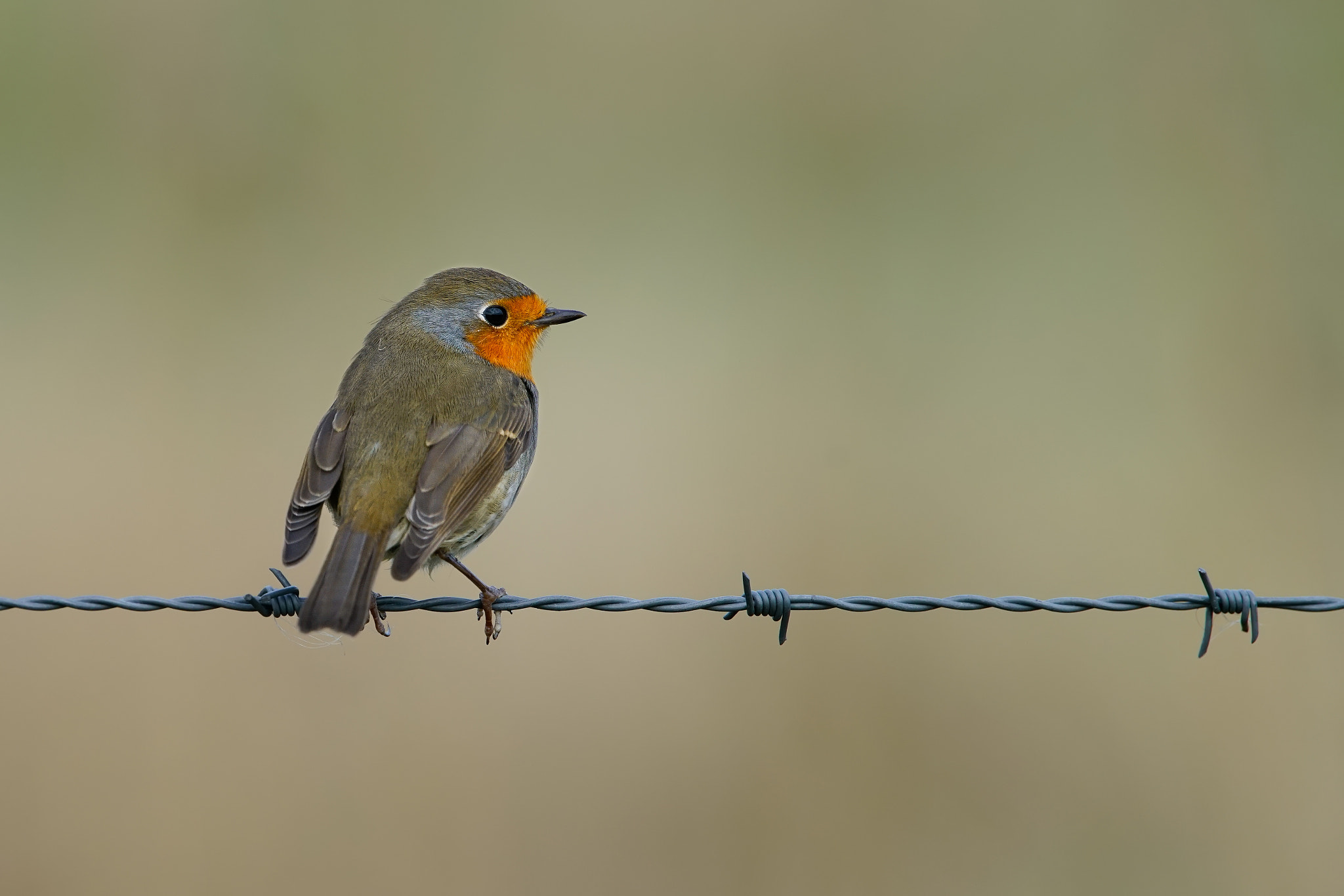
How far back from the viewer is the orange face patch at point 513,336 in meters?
5.24

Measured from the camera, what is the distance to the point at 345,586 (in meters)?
3.86

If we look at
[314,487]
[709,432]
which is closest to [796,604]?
[314,487]

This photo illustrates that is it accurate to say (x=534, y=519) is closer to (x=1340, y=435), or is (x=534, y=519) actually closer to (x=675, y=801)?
(x=675, y=801)

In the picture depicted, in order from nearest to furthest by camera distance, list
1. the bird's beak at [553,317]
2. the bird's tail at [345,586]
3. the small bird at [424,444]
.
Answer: the bird's tail at [345,586], the small bird at [424,444], the bird's beak at [553,317]

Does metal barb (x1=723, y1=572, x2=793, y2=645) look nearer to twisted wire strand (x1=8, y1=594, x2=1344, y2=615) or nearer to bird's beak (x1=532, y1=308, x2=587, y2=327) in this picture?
twisted wire strand (x1=8, y1=594, x2=1344, y2=615)

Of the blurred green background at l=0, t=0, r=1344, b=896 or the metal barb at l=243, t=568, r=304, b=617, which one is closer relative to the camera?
the metal barb at l=243, t=568, r=304, b=617

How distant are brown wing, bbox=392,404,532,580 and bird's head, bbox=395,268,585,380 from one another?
0.41m

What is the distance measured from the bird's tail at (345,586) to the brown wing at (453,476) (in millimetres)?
108

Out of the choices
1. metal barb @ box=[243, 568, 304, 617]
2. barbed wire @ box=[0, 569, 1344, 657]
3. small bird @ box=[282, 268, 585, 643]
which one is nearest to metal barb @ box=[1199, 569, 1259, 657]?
barbed wire @ box=[0, 569, 1344, 657]

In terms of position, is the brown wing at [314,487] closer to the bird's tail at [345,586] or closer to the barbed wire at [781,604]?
the bird's tail at [345,586]

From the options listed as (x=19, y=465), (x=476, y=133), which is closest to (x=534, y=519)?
(x=19, y=465)

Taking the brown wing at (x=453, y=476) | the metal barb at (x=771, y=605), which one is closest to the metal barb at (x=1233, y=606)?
the metal barb at (x=771, y=605)

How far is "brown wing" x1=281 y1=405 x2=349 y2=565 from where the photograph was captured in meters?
4.30

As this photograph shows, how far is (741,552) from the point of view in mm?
7191
